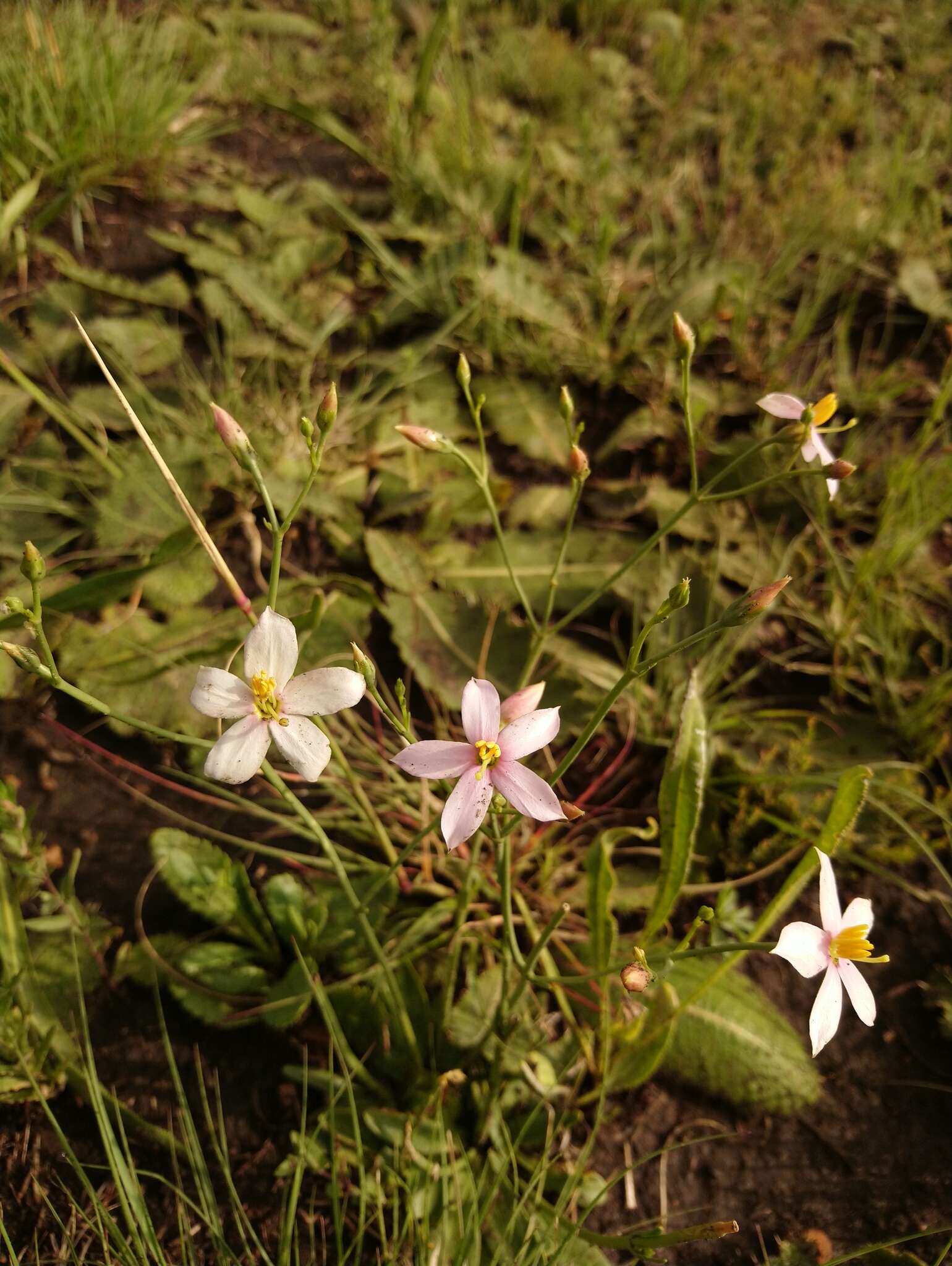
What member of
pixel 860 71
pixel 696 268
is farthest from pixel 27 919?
pixel 860 71

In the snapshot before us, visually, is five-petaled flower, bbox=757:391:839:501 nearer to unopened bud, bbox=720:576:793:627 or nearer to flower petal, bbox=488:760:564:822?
unopened bud, bbox=720:576:793:627

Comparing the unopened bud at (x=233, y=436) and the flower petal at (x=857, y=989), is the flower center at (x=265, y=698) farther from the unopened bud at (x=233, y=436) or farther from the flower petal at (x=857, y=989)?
the flower petal at (x=857, y=989)

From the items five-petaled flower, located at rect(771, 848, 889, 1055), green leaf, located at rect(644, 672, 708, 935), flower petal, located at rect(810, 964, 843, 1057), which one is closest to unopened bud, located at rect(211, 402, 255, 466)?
green leaf, located at rect(644, 672, 708, 935)

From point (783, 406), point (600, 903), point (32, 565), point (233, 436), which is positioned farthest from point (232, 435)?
point (600, 903)

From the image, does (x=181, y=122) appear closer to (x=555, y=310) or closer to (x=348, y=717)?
(x=555, y=310)

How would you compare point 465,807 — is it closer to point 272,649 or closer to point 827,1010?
point 272,649

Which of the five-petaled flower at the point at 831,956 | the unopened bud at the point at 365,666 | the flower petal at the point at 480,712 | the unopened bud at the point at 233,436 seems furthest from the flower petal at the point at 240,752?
the five-petaled flower at the point at 831,956
